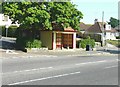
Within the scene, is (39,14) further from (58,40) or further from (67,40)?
(67,40)

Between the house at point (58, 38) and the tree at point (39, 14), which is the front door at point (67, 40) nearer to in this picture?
the house at point (58, 38)

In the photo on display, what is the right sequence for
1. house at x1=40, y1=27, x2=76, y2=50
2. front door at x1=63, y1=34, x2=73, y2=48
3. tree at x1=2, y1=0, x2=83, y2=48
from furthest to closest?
front door at x1=63, y1=34, x2=73, y2=48 < house at x1=40, y1=27, x2=76, y2=50 < tree at x1=2, y1=0, x2=83, y2=48

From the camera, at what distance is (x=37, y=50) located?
40.1 meters

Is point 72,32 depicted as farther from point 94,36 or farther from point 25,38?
point 94,36

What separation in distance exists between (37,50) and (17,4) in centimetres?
553

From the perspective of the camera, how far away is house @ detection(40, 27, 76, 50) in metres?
44.7

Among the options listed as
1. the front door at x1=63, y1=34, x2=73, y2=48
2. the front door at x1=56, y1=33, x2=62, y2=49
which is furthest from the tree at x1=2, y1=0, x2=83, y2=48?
the front door at x1=63, y1=34, x2=73, y2=48

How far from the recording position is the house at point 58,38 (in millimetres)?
44656

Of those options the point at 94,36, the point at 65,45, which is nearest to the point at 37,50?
the point at 65,45

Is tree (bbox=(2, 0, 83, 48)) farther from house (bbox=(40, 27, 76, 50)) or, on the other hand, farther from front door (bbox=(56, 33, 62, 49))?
front door (bbox=(56, 33, 62, 49))

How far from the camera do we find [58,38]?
46.3 meters

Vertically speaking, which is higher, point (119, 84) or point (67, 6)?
point (67, 6)

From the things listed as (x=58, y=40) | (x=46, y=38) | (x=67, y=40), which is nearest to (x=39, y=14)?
(x=46, y=38)

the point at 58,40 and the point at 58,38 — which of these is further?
the point at 58,38
